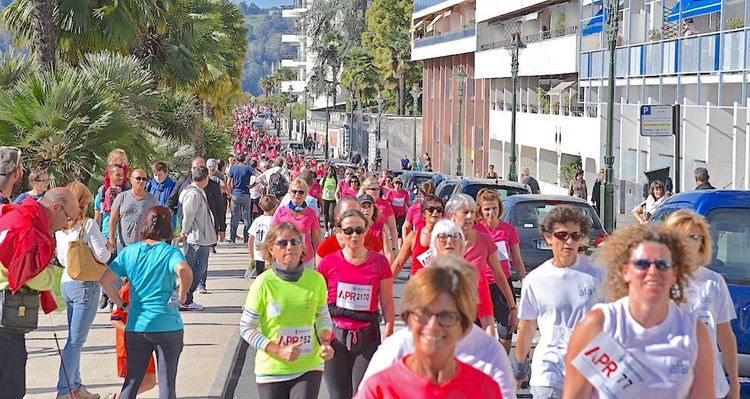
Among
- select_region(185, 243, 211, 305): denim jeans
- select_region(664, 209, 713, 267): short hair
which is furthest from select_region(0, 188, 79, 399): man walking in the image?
select_region(185, 243, 211, 305): denim jeans

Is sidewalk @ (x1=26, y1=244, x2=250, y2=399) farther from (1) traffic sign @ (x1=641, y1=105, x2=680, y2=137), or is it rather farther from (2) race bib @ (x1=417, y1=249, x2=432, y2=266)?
(1) traffic sign @ (x1=641, y1=105, x2=680, y2=137)

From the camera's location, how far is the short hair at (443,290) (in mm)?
4359

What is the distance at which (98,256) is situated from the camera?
10086 mm

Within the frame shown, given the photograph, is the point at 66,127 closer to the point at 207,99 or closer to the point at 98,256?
the point at 98,256

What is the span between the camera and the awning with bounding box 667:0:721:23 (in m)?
32.4

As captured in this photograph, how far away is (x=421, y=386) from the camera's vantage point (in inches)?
169

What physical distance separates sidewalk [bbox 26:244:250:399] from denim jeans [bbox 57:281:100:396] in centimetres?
33

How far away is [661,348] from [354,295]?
3601 millimetres

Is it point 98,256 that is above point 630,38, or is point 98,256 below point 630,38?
below

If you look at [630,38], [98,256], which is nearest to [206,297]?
[98,256]

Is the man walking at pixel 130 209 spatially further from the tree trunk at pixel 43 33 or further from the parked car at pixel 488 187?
the tree trunk at pixel 43 33

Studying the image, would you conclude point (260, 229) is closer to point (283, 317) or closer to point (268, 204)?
point (268, 204)

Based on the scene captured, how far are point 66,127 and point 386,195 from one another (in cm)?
648

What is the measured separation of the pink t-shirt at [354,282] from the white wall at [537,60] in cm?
3961
